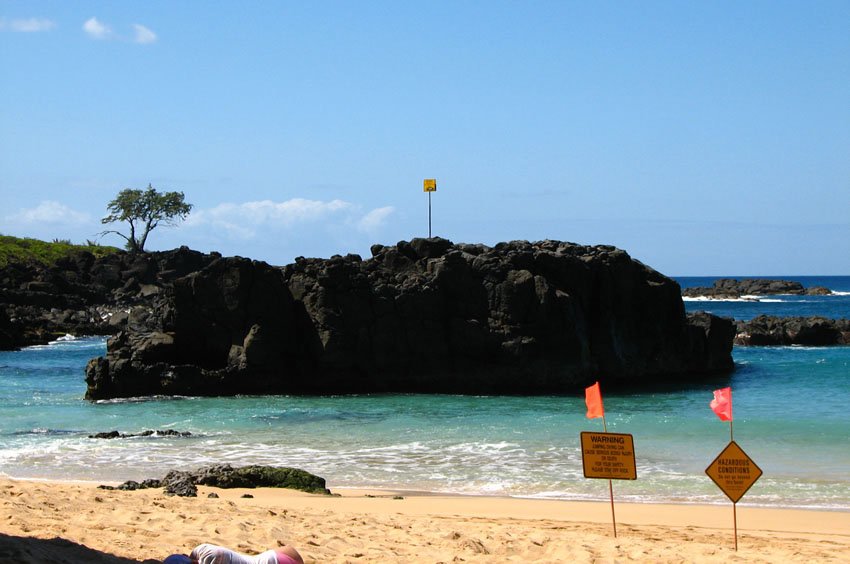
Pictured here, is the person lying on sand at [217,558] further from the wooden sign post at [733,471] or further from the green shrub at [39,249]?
the green shrub at [39,249]

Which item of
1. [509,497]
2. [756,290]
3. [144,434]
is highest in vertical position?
[756,290]

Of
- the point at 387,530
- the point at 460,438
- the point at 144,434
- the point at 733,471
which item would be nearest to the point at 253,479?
the point at 387,530

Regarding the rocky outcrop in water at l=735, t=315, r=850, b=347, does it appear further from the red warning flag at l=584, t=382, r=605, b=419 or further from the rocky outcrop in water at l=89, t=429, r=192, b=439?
the red warning flag at l=584, t=382, r=605, b=419

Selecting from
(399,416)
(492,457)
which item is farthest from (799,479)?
(399,416)

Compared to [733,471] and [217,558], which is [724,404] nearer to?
[733,471]

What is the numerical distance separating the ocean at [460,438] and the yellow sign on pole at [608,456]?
3881 mm

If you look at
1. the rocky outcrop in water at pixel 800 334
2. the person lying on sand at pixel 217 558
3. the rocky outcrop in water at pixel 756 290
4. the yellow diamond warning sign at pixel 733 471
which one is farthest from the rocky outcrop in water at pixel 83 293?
the rocky outcrop in water at pixel 756 290

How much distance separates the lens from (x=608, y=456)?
1140 centimetres

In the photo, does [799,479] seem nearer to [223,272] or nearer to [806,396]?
[806,396]

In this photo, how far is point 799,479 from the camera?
16484mm

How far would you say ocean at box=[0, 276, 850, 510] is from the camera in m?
16.4

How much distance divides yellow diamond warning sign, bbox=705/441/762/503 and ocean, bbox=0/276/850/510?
4.22 meters

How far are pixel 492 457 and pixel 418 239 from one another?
1771cm

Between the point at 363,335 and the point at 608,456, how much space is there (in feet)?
70.2
